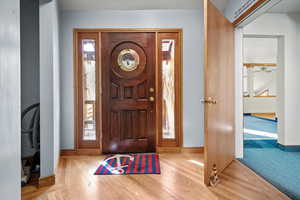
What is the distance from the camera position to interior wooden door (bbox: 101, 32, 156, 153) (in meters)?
3.25

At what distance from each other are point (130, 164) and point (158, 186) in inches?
28.4

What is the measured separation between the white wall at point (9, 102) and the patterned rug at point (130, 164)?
1.37 metres

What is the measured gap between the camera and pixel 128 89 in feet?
10.8

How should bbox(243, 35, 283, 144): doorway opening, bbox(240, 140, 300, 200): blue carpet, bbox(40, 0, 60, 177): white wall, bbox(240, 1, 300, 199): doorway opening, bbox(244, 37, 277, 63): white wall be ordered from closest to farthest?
bbox(240, 140, 300, 200): blue carpet < bbox(40, 0, 60, 177): white wall < bbox(240, 1, 300, 199): doorway opening < bbox(244, 37, 277, 63): white wall < bbox(243, 35, 283, 144): doorway opening

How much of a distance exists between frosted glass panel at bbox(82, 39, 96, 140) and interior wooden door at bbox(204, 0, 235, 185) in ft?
6.04

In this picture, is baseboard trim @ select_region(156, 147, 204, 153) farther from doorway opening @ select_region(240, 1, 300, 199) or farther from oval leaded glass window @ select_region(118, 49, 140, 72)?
oval leaded glass window @ select_region(118, 49, 140, 72)

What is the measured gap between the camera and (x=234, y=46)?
2.89 m

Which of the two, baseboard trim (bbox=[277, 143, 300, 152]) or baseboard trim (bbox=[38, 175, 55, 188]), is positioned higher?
baseboard trim (bbox=[277, 143, 300, 152])

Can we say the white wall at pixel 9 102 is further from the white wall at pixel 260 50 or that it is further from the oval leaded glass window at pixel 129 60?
the white wall at pixel 260 50

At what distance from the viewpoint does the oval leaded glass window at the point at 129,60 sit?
10.7 feet

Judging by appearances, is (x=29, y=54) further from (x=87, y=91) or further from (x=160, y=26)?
(x=160, y=26)

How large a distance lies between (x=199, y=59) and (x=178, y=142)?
4.40ft

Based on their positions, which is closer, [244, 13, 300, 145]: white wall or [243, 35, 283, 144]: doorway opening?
[244, 13, 300, 145]: white wall

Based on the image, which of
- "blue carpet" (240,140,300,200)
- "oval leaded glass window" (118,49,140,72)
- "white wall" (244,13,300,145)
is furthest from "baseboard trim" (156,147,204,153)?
Result: "white wall" (244,13,300,145)
